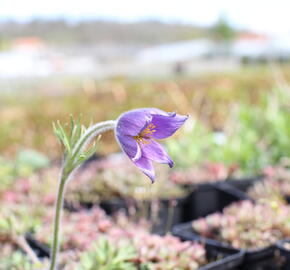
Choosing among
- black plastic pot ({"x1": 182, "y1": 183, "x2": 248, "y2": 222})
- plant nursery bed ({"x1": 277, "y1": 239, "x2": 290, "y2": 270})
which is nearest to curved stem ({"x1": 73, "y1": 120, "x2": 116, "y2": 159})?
plant nursery bed ({"x1": 277, "y1": 239, "x2": 290, "y2": 270})

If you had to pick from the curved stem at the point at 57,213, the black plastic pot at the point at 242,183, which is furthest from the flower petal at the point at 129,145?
the black plastic pot at the point at 242,183

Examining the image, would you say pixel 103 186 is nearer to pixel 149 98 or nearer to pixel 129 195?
pixel 129 195

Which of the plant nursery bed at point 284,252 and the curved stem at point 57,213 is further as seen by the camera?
the plant nursery bed at point 284,252

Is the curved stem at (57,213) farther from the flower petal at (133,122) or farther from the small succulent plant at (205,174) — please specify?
the small succulent plant at (205,174)

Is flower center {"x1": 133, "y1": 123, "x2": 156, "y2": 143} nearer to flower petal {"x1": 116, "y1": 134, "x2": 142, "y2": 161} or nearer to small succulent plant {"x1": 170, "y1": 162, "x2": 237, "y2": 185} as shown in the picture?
flower petal {"x1": 116, "y1": 134, "x2": 142, "y2": 161}

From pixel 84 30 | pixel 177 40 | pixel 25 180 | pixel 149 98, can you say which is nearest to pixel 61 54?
pixel 84 30

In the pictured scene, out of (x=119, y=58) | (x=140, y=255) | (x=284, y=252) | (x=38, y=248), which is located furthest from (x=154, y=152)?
(x=119, y=58)
